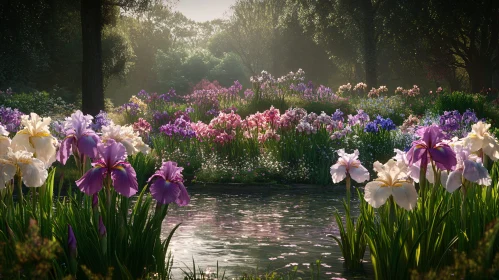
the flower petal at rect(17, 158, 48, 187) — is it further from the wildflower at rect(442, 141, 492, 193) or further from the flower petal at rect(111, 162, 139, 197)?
the wildflower at rect(442, 141, 492, 193)

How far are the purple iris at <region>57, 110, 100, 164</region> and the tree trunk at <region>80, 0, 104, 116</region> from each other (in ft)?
51.8

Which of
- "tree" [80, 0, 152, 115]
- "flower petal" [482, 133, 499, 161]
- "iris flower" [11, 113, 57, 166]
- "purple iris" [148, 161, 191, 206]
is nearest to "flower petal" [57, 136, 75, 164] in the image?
"iris flower" [11, 113, 57, 166]

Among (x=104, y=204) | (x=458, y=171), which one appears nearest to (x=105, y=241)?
(x=104, y=204)

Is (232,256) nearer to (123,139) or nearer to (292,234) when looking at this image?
(292,234)

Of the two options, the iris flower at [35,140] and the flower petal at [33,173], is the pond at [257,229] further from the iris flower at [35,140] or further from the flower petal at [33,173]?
the flower petal at [33,173]

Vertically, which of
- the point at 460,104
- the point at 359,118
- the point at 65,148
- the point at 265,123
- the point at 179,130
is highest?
the point at 460,104

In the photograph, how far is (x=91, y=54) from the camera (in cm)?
2070

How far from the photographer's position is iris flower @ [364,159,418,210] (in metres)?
4.76

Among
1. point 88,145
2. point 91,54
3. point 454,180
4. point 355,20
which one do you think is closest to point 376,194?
point 454,180

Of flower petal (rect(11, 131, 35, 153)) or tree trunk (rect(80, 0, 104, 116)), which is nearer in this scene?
flower petal (rect(11, 131, 35, 153))

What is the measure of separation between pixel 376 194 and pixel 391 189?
4.9 inches

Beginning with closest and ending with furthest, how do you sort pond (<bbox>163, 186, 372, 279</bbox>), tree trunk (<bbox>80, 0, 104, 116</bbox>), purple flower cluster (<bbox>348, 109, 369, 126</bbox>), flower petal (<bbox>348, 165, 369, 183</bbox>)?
flower petal (<bbox>348, 165, 369, 183</bbox>) < pond (<bbox>163, 186, 372, 279</bbox>) < purple flower cluster (<bbox>348, 109, 369, 126</bbox>) < tree trunk (<bbox>80, 0, 104, 116</bbox>)

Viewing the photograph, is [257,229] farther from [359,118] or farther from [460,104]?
[460,104]

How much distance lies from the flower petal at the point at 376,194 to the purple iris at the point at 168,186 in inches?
54.6
